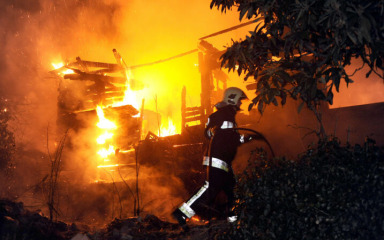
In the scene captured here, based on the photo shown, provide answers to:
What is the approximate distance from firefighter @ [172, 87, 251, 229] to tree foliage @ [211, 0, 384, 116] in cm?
151

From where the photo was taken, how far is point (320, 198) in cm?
263

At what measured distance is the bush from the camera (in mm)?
2514

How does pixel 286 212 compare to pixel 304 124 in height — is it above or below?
below

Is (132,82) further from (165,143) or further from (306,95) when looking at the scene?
(306,95)

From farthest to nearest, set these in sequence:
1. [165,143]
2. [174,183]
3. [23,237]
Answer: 1. [165,143]
2. [174,183]
3. [23,237]

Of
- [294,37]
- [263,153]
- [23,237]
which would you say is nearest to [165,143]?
[23,237]

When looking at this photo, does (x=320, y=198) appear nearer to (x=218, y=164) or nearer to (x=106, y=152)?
(x=218, y=164)

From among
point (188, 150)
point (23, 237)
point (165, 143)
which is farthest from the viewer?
point (165, 143)

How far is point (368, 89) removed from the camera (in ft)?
31.6

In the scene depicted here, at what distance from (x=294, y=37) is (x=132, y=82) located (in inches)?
572

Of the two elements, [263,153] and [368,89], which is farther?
[368,89]

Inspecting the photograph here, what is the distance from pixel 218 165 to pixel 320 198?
244cm

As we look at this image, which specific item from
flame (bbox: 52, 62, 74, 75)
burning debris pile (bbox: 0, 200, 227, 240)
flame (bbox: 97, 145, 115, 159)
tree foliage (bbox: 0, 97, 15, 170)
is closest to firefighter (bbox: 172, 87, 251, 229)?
burning debris pile (bbox: 0, 200, 227, 240)

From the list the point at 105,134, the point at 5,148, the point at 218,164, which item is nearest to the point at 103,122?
the point at 105,134
